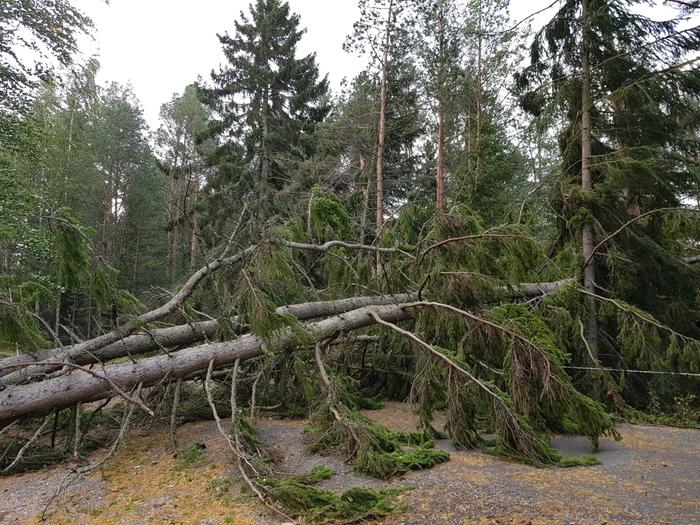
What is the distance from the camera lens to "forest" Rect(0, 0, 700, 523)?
389 centimetres

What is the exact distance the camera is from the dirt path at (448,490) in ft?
8.27

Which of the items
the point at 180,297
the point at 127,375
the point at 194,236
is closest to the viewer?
the point at 127,375

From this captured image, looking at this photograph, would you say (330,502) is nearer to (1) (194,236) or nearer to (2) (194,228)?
(2) (194,228)

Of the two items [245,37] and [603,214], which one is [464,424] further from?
[245,37]

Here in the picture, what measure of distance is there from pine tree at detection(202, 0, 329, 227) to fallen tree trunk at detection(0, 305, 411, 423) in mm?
9676

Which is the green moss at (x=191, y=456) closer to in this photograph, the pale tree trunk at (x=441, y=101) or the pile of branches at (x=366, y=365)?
the pile of branches at (x=366, y=365)

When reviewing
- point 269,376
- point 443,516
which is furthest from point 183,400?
point 443,516

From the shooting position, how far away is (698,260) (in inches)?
284

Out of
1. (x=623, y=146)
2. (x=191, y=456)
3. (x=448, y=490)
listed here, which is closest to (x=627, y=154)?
→ (x=623, y=146)

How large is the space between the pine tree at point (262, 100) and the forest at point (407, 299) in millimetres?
3748

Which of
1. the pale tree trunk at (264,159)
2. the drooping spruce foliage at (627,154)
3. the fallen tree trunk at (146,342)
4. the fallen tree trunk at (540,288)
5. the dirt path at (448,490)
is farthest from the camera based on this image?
the pale tree trunk at (264,159)

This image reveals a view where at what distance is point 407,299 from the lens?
20.5ft

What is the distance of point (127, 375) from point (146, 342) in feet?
2.61

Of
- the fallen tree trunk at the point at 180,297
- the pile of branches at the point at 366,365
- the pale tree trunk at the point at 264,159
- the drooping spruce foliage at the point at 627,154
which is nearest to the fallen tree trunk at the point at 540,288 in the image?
the pile of branches at the point at 366,365
